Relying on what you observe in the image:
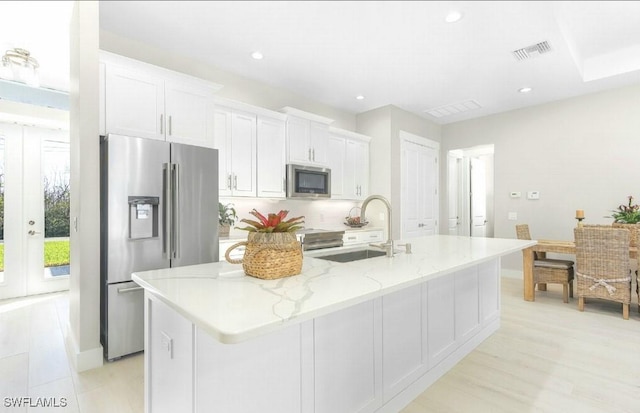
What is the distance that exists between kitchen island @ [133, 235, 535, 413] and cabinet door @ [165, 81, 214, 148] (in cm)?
163

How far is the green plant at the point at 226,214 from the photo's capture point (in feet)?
11.0

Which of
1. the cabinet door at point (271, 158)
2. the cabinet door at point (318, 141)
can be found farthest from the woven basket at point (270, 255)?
the cabinet door at point (318, 141)

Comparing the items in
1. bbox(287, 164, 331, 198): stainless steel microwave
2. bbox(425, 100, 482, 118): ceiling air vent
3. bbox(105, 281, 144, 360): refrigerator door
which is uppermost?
bbox(425, 100, 482, 118): ceiling air vent

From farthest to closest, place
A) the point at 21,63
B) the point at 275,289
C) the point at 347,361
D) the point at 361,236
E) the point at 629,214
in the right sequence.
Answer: the point at 361,236 → the point at 629,214 → the point at 21,63 → the point at 347,361 → the point at 275,289

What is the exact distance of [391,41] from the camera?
2.95 metres

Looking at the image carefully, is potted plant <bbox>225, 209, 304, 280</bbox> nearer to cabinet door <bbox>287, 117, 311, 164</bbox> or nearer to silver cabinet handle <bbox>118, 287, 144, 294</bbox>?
silver cabinet handle <bbox>118, 287, 144, 294</bbox>

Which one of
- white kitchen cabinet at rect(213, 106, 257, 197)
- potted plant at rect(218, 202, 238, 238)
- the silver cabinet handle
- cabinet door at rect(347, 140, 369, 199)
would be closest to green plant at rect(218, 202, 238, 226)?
potted plant at rect(218, 202, 238, 238)

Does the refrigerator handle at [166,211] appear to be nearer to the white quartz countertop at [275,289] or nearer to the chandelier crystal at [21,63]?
the white quartz countertop at [275,289]

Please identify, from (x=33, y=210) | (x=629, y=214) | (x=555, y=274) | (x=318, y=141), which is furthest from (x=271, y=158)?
(x=629, y=214)

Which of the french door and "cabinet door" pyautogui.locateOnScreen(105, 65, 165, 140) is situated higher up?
"cabinet door" pyautogui.locateOnScreen(105, 65, 165, 140)

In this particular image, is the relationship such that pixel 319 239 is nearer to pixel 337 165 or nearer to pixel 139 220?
pixel 337 165

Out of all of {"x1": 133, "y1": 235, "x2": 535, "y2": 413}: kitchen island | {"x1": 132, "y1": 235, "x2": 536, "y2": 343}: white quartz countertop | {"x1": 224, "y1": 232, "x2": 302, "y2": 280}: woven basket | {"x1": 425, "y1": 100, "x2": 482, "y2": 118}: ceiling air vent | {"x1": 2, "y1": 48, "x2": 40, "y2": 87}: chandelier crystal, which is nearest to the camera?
{"x1": 132, "y1": 235, "x2": 536, "y2": 343}: white quartz countertop

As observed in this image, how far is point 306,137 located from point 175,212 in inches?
80.9
